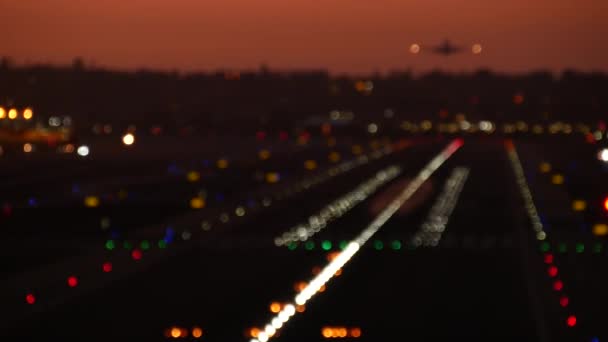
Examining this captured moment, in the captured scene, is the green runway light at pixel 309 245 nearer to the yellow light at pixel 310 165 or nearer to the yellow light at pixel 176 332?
the yellow light at pixel 176 332

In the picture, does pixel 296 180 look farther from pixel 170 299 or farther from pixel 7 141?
pixel 170 299

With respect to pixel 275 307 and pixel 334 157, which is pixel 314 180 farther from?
pixel 275 307

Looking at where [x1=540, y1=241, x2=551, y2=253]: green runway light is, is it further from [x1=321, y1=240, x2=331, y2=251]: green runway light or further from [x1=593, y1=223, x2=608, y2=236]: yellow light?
[x1=321, y1=240, x2=331, y2=251]: green runway light

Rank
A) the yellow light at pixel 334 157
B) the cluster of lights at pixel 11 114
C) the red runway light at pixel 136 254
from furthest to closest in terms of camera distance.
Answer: the cluster of lights at pixel 11 114, the yellow light at pixel 334 157, the red runway light at pixel 136 254

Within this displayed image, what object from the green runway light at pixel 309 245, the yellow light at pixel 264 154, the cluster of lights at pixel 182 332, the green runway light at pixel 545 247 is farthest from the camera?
the yellow light at pixel 264 154

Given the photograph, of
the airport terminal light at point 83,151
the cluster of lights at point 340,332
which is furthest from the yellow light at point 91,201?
the airport terminal light at point 83,151

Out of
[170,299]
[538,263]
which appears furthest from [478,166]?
[170,299]

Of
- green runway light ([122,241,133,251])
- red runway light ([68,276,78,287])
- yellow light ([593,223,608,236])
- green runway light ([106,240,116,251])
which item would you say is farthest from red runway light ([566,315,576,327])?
yellow light ([593,223,608,236])
